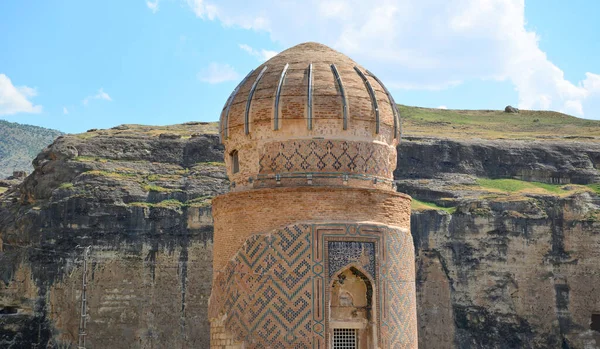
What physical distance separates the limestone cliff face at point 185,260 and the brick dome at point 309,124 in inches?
1226

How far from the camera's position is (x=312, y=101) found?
1167 cm

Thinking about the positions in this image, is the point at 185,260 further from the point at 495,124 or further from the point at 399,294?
the point at 399,294

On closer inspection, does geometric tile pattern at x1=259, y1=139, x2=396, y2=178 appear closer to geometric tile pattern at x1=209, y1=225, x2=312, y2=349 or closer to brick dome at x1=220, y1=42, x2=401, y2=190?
brick dome at x1=220, y1=42, x2=401, y2=190

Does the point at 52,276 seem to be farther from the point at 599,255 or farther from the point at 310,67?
the point at 310,67

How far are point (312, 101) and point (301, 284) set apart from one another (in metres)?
2.52

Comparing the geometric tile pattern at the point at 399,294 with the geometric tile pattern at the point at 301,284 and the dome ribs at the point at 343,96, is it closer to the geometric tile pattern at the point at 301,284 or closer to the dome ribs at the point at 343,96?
the geometric tile pattern at the point at 301,284

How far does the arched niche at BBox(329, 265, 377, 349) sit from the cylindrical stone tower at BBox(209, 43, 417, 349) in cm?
1

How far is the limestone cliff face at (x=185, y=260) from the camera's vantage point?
42.3 meters

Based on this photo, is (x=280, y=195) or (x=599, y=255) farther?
(x=599, y=255)

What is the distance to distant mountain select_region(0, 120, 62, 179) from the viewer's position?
110 m

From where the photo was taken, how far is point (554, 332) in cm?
4359

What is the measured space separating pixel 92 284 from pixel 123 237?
2826 mm

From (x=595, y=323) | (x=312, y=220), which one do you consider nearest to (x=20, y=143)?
(x=595, y=323)

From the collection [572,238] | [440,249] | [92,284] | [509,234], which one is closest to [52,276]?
[92,284]
